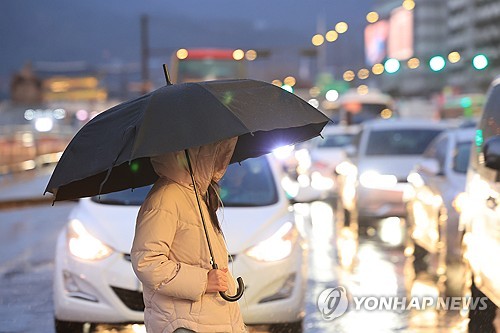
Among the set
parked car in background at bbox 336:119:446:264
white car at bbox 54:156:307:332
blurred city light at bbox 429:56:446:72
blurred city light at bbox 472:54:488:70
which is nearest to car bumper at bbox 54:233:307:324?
white car at bbox 54:156:307:332

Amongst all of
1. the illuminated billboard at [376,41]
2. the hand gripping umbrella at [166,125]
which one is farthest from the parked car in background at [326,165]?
the illuminated billboard at [376,41]

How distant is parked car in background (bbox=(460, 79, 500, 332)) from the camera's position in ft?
21.6

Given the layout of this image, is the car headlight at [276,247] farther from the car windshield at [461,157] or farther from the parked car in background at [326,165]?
the parked car in background at [326,165]

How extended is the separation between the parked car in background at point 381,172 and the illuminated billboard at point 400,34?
355ft

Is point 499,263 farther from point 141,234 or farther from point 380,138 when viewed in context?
point 380,138

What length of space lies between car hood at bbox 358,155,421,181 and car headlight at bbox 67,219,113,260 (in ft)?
27.4

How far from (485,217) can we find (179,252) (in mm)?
3420

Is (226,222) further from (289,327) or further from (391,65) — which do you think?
(391,65)

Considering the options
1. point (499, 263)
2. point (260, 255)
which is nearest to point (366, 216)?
point (260, 255)

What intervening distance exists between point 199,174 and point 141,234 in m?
0.37

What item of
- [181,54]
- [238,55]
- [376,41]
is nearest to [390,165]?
[238,55]

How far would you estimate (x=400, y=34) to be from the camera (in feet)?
441

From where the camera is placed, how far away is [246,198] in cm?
872

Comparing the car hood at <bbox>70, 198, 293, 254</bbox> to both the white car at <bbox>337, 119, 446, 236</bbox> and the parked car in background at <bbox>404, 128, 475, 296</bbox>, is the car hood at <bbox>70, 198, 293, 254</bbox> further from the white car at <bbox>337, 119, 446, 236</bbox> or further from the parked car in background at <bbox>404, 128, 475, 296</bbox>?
the white car at <bbox>337, 119, 446, 236</bbox>
